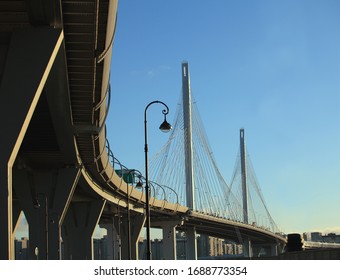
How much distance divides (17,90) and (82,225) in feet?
171

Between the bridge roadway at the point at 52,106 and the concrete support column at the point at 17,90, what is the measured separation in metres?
0.03

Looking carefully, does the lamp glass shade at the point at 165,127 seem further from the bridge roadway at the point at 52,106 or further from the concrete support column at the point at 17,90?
the concrete support column at the point at 17,90

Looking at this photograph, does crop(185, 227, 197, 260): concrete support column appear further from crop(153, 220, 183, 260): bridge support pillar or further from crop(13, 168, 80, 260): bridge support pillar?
crop(13, 168, 80, 260): bridge support pillar

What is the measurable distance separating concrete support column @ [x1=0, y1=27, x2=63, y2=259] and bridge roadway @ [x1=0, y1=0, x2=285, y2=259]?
0.03m

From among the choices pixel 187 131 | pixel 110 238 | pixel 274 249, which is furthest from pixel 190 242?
pixel 187 131

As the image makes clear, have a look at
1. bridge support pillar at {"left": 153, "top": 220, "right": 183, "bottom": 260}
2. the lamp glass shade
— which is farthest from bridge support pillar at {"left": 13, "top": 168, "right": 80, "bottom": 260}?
bridge support pillar at {"left": 153, "top": 220, "right": 183, "bottom": 260}

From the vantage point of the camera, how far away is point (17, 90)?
20938mm

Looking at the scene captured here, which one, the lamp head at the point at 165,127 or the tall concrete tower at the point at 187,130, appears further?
the tall concrete tower at the point at 187,130

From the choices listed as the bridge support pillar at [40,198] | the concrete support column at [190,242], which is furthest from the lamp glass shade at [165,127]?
the concrete support column at [190,242]

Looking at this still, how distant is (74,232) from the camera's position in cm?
7175

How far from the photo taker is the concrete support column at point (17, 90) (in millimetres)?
20578

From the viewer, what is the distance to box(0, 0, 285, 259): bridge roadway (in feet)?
68.4

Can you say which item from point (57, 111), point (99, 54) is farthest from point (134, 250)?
point (99, 54)
